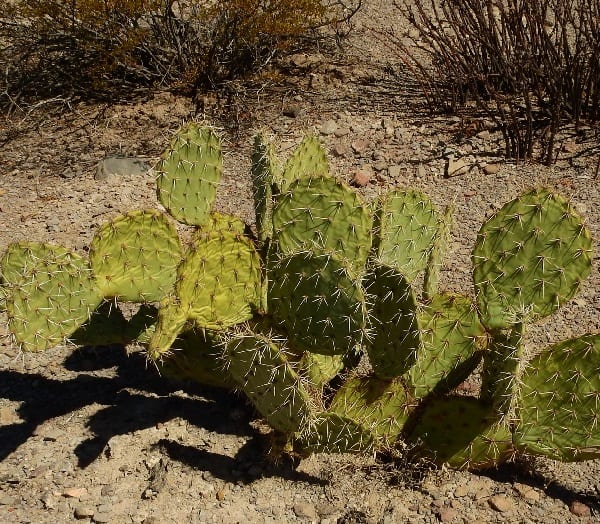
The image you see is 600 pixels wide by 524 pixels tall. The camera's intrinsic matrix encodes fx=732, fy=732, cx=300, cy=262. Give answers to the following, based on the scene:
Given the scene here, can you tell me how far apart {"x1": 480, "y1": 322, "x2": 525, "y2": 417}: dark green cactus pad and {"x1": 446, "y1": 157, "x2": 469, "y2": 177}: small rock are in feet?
6.55

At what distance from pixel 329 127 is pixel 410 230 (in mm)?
2149

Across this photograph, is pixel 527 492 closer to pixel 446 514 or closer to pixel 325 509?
pixel 446 514

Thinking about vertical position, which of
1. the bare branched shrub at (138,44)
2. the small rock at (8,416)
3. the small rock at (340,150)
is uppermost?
the bare branched shrub at (138,44)

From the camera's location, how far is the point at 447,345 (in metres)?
2.61

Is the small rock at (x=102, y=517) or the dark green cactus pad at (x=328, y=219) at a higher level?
the dark green cactus pad at (x=328, y=219)

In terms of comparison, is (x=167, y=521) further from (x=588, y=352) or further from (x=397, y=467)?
(x=588, y=352)

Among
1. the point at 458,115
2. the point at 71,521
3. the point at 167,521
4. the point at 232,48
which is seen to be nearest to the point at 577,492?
the point at 167,521

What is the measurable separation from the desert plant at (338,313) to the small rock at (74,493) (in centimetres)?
56

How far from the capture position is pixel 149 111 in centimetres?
530

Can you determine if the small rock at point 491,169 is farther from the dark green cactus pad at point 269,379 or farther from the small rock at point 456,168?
the dark green cactus pad at point 269,379

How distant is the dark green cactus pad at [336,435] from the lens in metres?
2.35

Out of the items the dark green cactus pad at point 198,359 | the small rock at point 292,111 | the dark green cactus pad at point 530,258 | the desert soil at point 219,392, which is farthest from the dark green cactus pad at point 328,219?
the small rock at point 292,111

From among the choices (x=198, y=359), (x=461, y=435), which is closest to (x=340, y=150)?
(x=198, y=359)

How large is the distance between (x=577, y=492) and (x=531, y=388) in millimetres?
494
